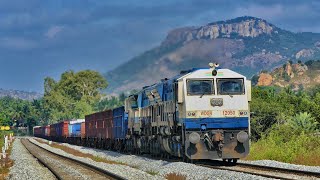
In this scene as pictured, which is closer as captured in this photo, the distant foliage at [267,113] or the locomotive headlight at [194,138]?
the locomotive headlight at [194,138]

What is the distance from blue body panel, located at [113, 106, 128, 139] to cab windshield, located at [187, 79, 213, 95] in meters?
16.6

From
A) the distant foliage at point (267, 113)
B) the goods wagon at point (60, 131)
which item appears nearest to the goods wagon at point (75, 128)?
the goods wagon at point (60, 131)

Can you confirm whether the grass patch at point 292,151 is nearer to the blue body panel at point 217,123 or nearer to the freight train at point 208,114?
the freight train at point 208,114

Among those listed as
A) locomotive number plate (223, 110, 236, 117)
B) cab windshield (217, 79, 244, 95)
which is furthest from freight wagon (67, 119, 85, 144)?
locomotive number plate (223, 110, 236, 117)

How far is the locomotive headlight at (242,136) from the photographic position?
76.9ft

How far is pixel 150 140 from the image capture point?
3212 cm

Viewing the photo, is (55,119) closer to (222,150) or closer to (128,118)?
(128,118)

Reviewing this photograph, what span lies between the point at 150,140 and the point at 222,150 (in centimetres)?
917

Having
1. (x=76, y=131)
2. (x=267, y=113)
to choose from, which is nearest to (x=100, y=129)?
(x=267, y=113)

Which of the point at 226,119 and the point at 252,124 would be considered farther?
the point at 252,124

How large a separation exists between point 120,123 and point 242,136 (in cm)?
2077

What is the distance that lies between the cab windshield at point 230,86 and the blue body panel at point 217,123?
120 centimetres

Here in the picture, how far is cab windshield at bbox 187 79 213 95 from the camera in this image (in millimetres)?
24000

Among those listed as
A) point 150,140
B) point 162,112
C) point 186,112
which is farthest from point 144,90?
point 186,112
